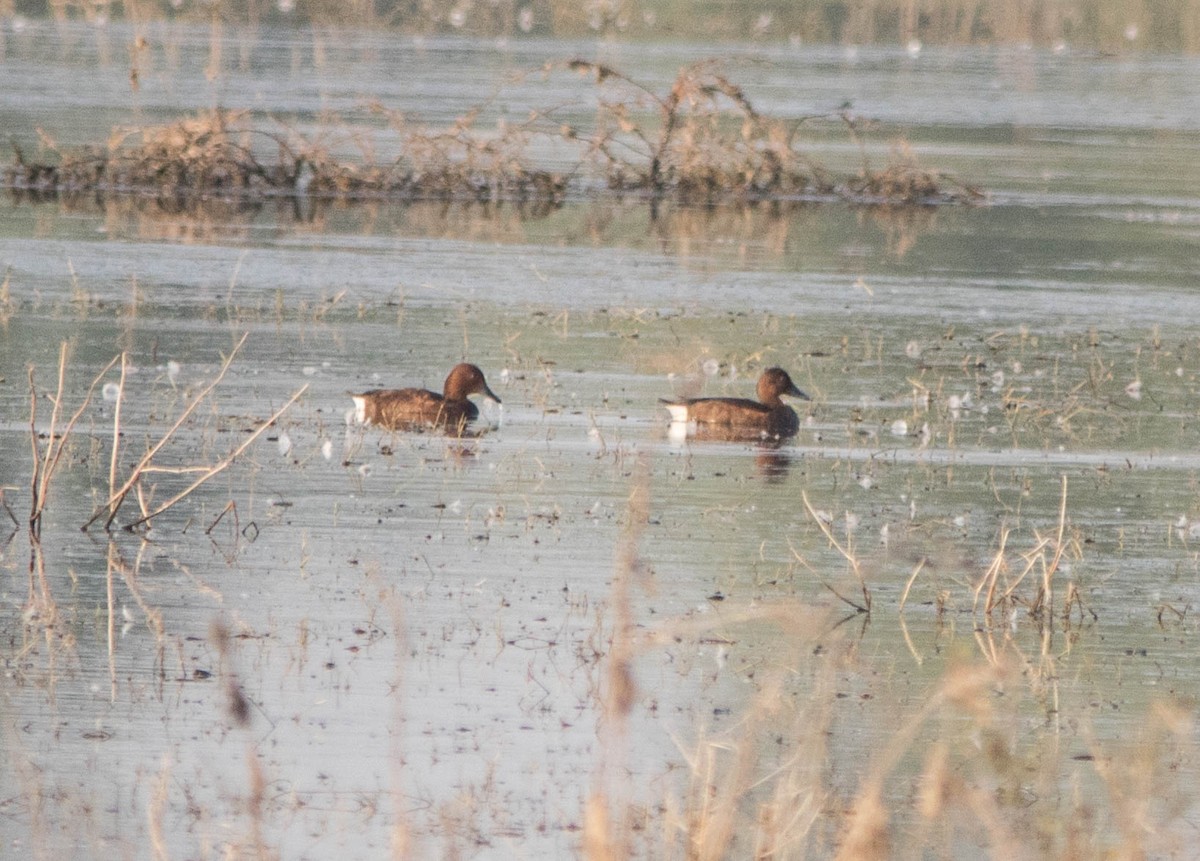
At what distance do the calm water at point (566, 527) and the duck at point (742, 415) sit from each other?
227mm

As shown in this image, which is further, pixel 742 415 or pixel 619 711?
pixel 742 415

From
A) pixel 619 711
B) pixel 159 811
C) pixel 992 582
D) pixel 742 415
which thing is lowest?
pixel 742 415

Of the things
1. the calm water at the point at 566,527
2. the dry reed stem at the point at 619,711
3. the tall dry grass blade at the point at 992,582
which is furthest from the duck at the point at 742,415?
the dry reed stem at the point at 619,711

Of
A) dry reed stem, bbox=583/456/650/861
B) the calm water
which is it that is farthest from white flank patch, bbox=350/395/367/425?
dry reed stem, bbox=583/456/650/861

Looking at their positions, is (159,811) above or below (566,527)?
above

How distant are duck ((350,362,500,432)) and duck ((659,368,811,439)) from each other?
122cm

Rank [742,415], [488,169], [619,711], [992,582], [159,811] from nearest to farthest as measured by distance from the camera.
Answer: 1. [619,711]
2. [159,811]
3. [992,582]
4. [742,415]
5. [488,169]

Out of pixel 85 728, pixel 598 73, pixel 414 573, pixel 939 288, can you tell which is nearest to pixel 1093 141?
pixel 598 73

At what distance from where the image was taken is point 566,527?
38.4 ft

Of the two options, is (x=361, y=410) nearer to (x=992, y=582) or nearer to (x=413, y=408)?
(x=413, y=408)

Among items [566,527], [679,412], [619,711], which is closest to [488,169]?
[679,412]

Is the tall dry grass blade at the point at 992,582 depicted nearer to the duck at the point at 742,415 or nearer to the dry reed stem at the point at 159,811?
the dry reed stem at the point at 159,811

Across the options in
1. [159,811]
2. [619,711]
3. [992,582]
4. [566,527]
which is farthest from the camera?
[566,527]

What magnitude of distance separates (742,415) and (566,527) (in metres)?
3.23
